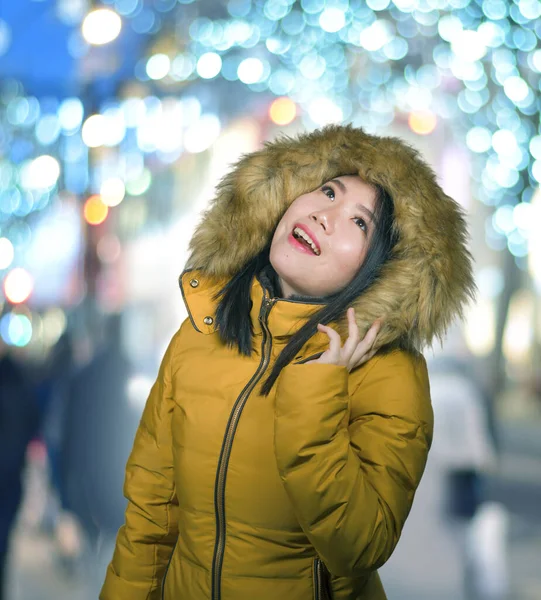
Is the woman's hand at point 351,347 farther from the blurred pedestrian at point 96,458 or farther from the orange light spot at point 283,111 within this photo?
the orange light spot at point 283,111

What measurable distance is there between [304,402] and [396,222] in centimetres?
37

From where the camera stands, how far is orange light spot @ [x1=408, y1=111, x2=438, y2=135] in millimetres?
3064

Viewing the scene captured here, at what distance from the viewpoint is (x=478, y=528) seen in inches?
117

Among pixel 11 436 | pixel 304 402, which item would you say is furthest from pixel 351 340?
pixel 11 436

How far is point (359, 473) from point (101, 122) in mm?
2253

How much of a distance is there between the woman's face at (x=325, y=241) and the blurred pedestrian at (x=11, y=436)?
5.05 ft

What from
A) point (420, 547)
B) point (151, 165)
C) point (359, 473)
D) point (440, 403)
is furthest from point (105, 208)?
point (359, 473)

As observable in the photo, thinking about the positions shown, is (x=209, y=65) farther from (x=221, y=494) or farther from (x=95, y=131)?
(x=221, y=494)

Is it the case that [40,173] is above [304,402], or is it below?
above

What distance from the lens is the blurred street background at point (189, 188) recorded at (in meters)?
2.79

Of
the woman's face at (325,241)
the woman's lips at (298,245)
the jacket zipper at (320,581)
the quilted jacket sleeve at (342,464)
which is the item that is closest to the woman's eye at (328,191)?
the woman's face at (325,241)

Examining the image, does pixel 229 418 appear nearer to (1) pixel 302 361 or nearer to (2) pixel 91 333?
(1) pixel 302 361

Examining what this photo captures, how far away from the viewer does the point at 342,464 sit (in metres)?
0.97

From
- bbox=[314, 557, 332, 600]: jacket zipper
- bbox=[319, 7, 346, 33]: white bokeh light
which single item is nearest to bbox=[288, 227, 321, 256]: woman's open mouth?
bbox=[314, 557, 332, 600]: jacket zipper
